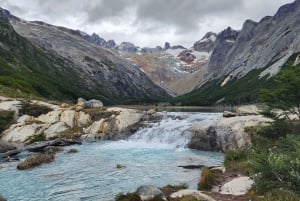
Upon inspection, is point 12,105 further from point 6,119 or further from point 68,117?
point 68,117

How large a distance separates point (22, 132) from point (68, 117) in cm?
924

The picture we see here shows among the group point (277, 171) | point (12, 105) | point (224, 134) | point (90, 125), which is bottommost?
point (277, 171)

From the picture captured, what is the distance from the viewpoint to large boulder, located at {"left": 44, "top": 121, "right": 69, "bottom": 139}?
64.2 m

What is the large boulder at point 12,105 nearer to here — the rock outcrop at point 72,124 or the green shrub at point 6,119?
the rock outcrop at point 72,124

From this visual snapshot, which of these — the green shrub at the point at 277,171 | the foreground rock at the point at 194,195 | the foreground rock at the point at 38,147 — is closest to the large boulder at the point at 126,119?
the foreground rock at the point at 38,147

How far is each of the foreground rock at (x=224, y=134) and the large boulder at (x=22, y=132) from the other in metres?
26.4

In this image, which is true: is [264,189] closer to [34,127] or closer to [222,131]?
[222,131]

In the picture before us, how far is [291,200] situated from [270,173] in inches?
148

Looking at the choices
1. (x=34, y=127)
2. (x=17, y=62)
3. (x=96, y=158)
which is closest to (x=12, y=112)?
(x=34, y=127)

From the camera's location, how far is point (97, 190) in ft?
97.0

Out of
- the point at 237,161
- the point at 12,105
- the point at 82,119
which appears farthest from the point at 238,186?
the point at 12,105

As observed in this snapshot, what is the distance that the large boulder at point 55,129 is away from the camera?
211 ft

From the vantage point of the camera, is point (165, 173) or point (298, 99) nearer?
point (165, 173)

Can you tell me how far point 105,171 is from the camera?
37688 mm
